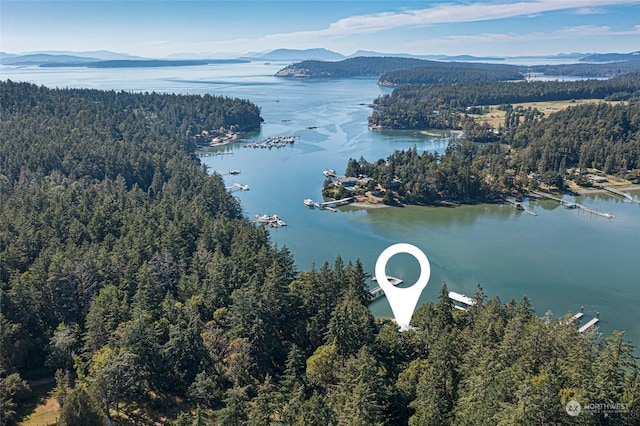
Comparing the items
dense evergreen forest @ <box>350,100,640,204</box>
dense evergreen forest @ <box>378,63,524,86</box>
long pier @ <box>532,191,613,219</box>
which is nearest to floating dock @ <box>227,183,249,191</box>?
dense evergreen forest @ <box>350,100,640,204</box>

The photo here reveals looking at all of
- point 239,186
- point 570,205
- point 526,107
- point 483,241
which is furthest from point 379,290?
point 526,107

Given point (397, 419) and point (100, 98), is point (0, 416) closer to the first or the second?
point (397, 419)

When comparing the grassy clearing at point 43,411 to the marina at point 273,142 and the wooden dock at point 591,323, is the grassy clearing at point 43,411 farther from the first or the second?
the marina at point 273,142

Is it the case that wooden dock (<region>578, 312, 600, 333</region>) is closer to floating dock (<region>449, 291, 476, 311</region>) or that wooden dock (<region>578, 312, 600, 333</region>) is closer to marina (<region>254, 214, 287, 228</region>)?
floating dock (<region>449, 291, 476, 311</region>)

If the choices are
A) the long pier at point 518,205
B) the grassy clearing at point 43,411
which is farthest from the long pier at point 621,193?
the grassy clearing at point 43,411

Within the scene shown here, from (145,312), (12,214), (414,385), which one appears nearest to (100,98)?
(12,214)

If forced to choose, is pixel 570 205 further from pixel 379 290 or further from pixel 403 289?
pixel 379 290
